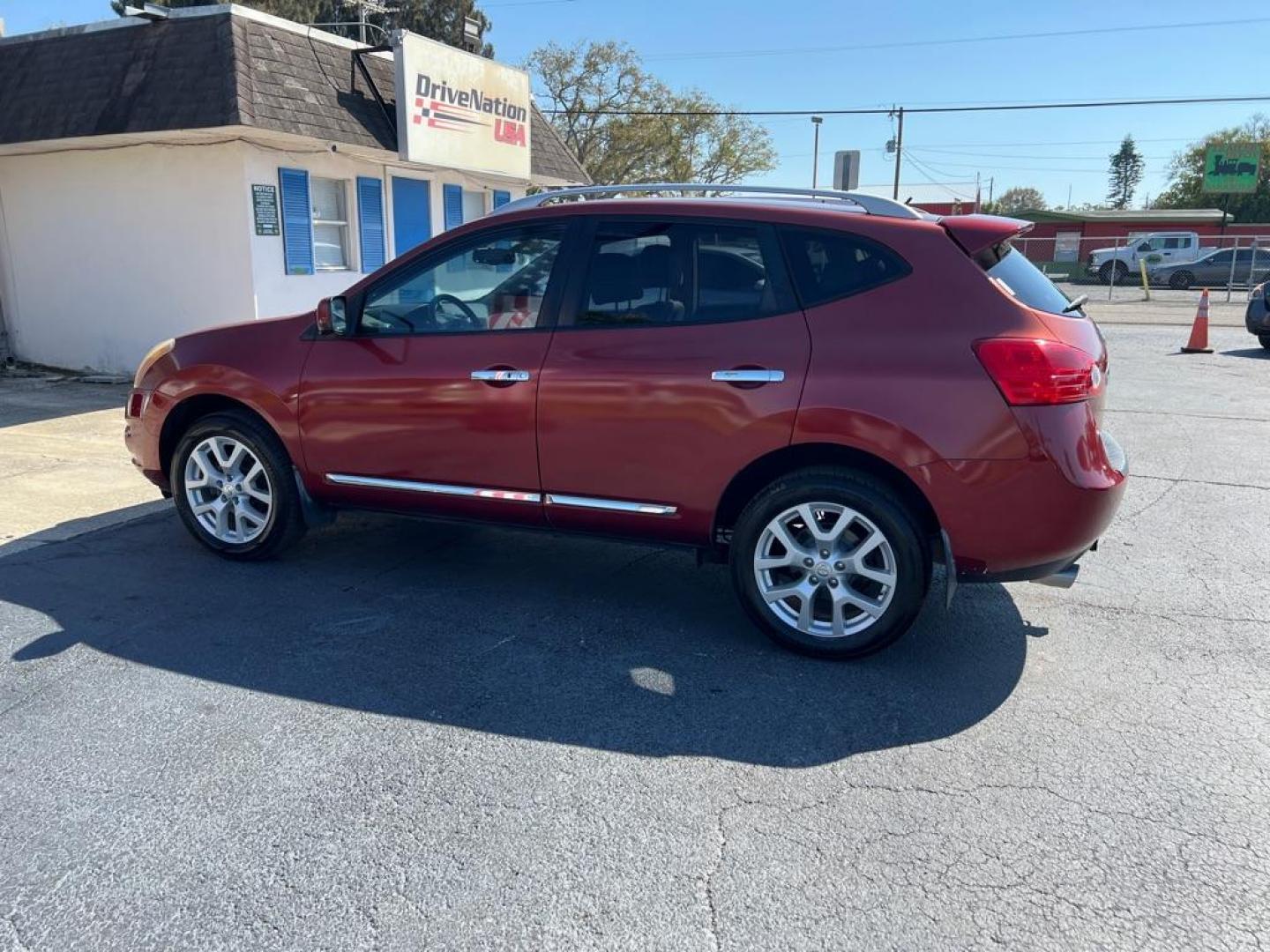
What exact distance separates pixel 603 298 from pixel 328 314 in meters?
1.48

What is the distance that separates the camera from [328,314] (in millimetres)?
4820

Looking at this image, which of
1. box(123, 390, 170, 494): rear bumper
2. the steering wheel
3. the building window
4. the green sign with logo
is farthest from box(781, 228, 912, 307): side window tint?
the green sign with logo

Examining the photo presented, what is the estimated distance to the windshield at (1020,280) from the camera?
12.7 feet

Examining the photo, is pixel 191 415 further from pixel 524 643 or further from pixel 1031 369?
pixel 1031 369

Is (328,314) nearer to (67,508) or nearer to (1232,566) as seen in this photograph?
(67,508)

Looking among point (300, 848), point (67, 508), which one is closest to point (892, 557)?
point (300, 848)

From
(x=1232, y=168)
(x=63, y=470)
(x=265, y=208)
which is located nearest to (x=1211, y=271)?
(x=1232, y=168)

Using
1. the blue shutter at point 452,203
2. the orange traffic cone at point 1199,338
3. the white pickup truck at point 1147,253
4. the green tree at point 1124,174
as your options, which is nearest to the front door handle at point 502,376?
Result: the blue shutter at point 452,203

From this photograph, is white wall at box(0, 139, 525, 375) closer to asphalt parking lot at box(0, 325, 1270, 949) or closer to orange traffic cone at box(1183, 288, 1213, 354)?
asphalt parking lot at box(0, 325, 1270, 949)

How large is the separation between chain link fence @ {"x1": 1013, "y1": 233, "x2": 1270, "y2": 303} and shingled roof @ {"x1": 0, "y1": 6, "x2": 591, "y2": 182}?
24.8 m

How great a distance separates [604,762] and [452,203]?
12.1 metres

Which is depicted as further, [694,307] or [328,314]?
[328,314]

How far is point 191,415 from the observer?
529 cm

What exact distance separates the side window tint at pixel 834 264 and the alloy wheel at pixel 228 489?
294 cm
